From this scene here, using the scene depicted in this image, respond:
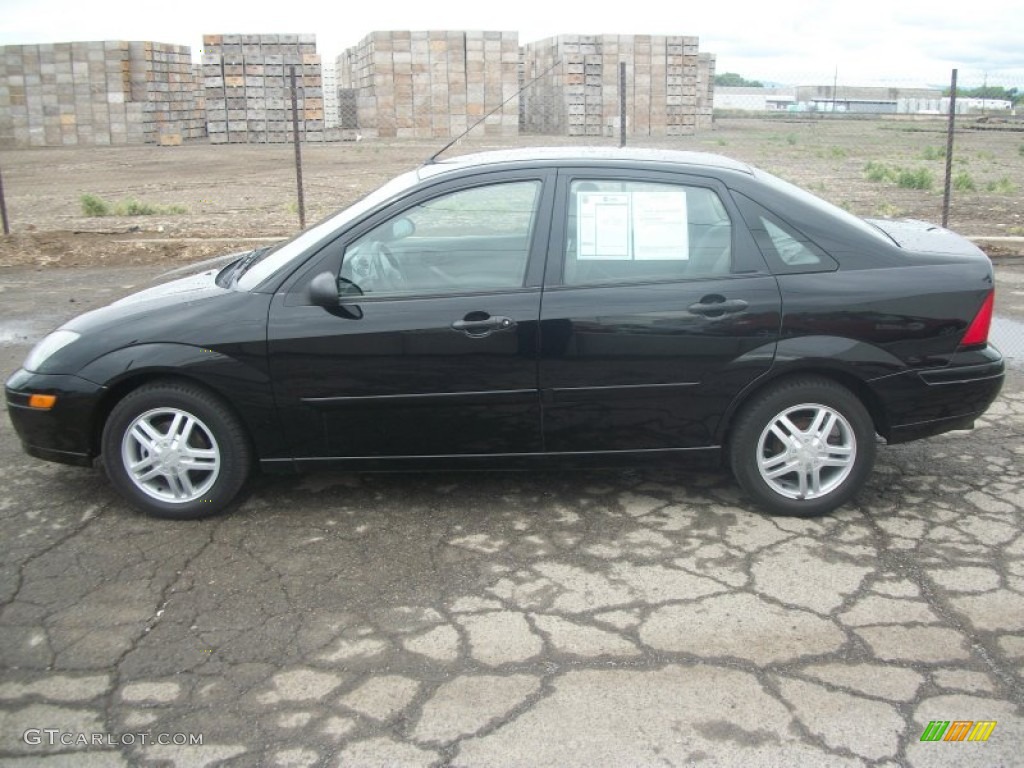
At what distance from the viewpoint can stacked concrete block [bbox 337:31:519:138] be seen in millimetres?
28703

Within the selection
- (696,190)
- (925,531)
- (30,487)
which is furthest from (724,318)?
(30,487)

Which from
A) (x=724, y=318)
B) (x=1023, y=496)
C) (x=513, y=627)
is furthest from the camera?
(x=1023, y=496)

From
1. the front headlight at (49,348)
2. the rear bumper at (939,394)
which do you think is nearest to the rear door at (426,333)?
the front headlight at (49,348)

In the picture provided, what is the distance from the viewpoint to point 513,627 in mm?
3629

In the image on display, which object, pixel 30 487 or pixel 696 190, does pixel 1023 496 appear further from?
pixel 30 487

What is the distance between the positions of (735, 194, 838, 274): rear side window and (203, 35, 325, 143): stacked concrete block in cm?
2411

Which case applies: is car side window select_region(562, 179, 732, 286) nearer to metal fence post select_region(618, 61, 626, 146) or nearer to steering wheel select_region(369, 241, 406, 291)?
steering wheel select_region(369, 241, 406, 291)

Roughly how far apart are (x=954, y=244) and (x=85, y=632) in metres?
4.15

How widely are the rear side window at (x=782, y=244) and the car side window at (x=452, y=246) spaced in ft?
3.20

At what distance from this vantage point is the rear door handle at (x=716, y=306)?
4355 millimetres

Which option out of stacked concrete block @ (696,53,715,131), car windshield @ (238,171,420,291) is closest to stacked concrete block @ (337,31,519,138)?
stacked concrete block @ (696,53,715,131)

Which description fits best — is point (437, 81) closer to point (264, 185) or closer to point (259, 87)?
point (259, 87)

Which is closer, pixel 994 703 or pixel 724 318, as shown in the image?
pixel 994 703

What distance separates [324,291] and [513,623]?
64.9 inches
